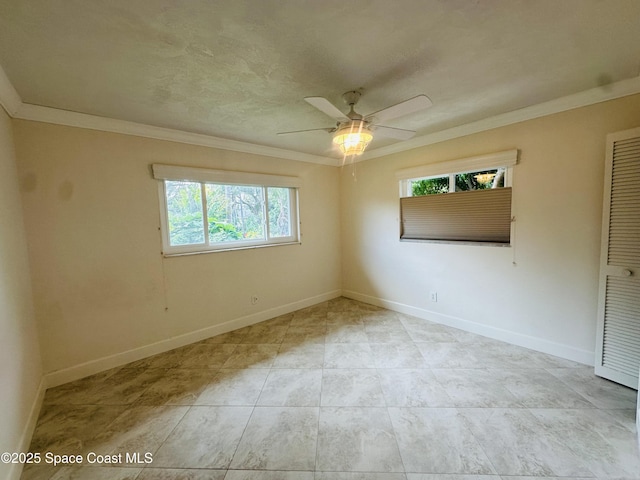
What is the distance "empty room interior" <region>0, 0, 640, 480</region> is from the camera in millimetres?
1368

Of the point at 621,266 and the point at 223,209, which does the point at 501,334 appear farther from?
the point at 223,209

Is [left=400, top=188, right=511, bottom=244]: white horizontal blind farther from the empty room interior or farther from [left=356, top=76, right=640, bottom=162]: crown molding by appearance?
[left=356, top=76, right=640, bottom=162]: crown molding

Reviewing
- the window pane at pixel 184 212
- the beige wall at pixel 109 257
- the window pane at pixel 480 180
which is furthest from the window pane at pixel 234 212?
the window pane at pixel 480 180

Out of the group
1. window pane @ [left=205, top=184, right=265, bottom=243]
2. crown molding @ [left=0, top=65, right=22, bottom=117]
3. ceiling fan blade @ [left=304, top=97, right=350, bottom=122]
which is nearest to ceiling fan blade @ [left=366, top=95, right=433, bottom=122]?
ceiling fan blade @ [left=304, top=97, right=350, bottom=122]

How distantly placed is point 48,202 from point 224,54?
200cm

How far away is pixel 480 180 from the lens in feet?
9.50

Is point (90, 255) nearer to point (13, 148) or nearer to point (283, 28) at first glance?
point (13, 148)

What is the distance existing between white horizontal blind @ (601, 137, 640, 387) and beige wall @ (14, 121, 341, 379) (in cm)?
352

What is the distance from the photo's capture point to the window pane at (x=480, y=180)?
274 cm

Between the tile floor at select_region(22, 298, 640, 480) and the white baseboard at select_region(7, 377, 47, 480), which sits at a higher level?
the white baseboard at select_region(7, 377, 47, 480)

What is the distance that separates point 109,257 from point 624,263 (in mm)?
4414

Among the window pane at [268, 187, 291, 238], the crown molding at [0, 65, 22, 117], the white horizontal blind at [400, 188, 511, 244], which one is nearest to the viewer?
the crown molding at [0, 65, 22, 117]

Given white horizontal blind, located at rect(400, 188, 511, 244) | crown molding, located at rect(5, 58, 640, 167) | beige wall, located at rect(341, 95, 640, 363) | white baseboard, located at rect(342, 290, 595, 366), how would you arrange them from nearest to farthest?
crown molding, located at rect(5, 58, 640, 167) → beige wall, located at rect(341, 95, 640, 363) → white baseboard, located at rect(342, 290, 595, 366) → white horizontal blind, located at rect(400, 188, 511, 244)

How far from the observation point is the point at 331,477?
1.33m
